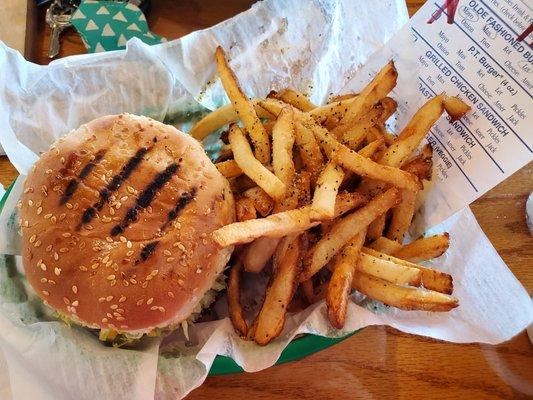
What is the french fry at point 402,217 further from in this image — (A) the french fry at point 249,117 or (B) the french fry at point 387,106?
(A) the french fry at point 249,117

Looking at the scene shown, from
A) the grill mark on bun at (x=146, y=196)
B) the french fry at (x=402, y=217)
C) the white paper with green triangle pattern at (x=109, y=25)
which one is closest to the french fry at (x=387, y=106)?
the french fry at (x=402, y=217)

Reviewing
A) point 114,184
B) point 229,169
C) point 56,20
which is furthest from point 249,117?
point 56,20

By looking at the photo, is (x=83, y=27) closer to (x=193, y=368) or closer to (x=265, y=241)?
(x=265, y=241)

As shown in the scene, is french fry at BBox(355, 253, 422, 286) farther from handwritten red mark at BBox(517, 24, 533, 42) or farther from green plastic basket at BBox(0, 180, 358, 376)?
handwritten red mark at BBox(517, 24, 533, 42)

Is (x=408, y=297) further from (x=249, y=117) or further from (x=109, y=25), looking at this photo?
(x=109, y=25)

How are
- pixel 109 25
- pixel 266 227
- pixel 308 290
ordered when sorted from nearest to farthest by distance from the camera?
pixel 266 227 → pixel 308 290 → pixel 109 25

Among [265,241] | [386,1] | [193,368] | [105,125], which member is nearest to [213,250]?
[265,241]

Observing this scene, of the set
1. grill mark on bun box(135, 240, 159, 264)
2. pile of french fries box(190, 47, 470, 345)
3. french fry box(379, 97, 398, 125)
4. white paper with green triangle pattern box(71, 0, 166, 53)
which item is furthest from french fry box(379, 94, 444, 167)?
white paper with green triangle pattern box(71, 0, 166, 53)
